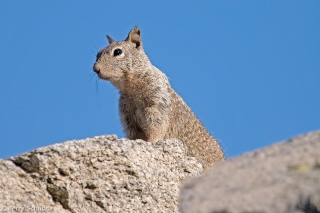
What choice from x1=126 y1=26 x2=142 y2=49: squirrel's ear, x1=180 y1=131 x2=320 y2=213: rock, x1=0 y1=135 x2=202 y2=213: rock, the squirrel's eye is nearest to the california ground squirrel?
the squirrel's eye

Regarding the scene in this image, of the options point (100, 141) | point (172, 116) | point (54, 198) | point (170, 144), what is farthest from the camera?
point (172, 116)

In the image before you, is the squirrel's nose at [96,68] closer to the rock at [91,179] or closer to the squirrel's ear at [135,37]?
the squirrel's ear at [135,37]

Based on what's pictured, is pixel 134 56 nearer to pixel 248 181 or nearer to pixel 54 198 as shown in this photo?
pixel 54 198

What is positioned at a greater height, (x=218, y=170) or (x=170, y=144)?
(x=170, y=144)

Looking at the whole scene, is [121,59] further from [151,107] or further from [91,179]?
[91,179]

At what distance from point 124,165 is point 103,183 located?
0.46m

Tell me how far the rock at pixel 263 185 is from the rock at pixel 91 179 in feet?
12.1

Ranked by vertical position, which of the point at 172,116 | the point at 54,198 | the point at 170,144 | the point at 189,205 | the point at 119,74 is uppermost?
the point at 119,74

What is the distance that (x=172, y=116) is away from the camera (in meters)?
Result: 12.6

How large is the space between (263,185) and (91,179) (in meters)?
4.60

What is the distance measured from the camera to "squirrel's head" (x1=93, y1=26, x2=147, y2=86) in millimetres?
13258

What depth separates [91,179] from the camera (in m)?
7.93

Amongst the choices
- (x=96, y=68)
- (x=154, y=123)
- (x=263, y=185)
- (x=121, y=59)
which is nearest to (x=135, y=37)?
Answer: (x=121, y=59)

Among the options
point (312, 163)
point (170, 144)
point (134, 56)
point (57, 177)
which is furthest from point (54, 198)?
point (134, 56)
